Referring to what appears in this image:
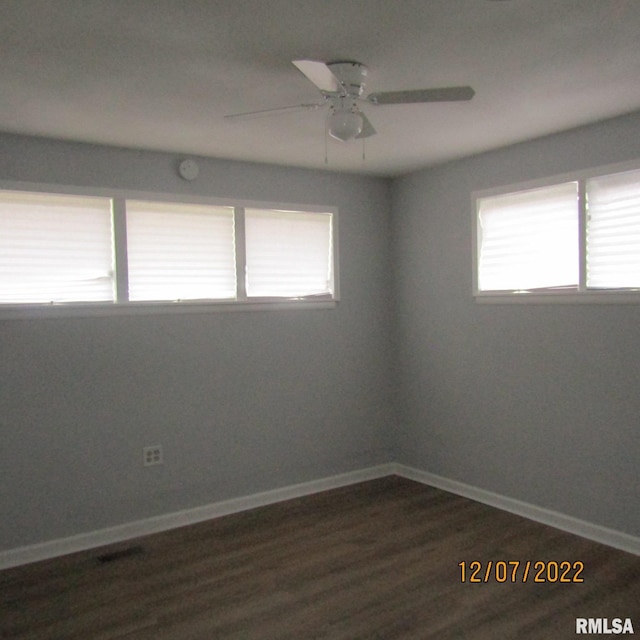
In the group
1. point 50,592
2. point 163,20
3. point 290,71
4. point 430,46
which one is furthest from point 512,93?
point 50,592

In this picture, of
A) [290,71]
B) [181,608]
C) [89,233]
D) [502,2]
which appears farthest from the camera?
[89,233]

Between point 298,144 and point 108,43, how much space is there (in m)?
1.61

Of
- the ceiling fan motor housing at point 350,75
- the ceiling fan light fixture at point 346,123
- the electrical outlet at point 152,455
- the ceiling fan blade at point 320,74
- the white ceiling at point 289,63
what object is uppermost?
the white ceiling at point 289,63

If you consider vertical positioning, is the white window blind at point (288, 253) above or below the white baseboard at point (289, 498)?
above

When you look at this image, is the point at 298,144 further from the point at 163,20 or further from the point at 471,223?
the point at 163,20

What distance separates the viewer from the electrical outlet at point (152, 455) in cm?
371

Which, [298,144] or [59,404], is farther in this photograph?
[298,144]

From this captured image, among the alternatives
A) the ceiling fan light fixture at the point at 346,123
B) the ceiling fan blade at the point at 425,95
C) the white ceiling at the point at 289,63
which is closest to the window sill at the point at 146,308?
the white ceiling at the point at 289,63

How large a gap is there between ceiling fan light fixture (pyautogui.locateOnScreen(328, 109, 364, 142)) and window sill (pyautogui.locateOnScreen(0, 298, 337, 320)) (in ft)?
6.19

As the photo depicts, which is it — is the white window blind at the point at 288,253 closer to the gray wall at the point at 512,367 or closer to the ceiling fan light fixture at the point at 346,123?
the gray wall at the point at 512,367

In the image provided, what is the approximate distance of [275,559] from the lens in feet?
10.8

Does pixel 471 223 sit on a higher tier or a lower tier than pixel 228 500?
higher

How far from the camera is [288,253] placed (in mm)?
4328

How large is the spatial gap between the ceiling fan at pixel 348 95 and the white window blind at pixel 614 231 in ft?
5.17
